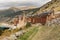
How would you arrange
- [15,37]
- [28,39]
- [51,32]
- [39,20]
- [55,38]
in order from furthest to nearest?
[39,20] → [15,37] → [28,39] → [51,32] → [55,38]

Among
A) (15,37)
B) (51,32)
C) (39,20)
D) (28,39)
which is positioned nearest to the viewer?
(51,32)

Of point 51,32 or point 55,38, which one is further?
point 51,32

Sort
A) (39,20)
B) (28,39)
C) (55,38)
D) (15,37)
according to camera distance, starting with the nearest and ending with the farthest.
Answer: (55,38) < (28,39) < (15,37) < (39,20)

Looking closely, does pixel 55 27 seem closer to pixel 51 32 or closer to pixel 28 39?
pixel 51 32

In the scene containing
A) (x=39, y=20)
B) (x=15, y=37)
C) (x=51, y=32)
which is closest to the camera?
(x=51, y=32)

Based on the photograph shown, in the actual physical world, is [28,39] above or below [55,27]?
below

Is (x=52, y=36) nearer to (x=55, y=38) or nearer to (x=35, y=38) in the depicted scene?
(x=55, y=38)

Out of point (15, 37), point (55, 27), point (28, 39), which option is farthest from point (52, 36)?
point (15, 37)

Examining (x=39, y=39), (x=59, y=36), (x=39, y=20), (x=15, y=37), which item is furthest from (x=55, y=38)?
(x=39, y=20)

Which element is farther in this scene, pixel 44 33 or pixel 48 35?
pixel 44 33
